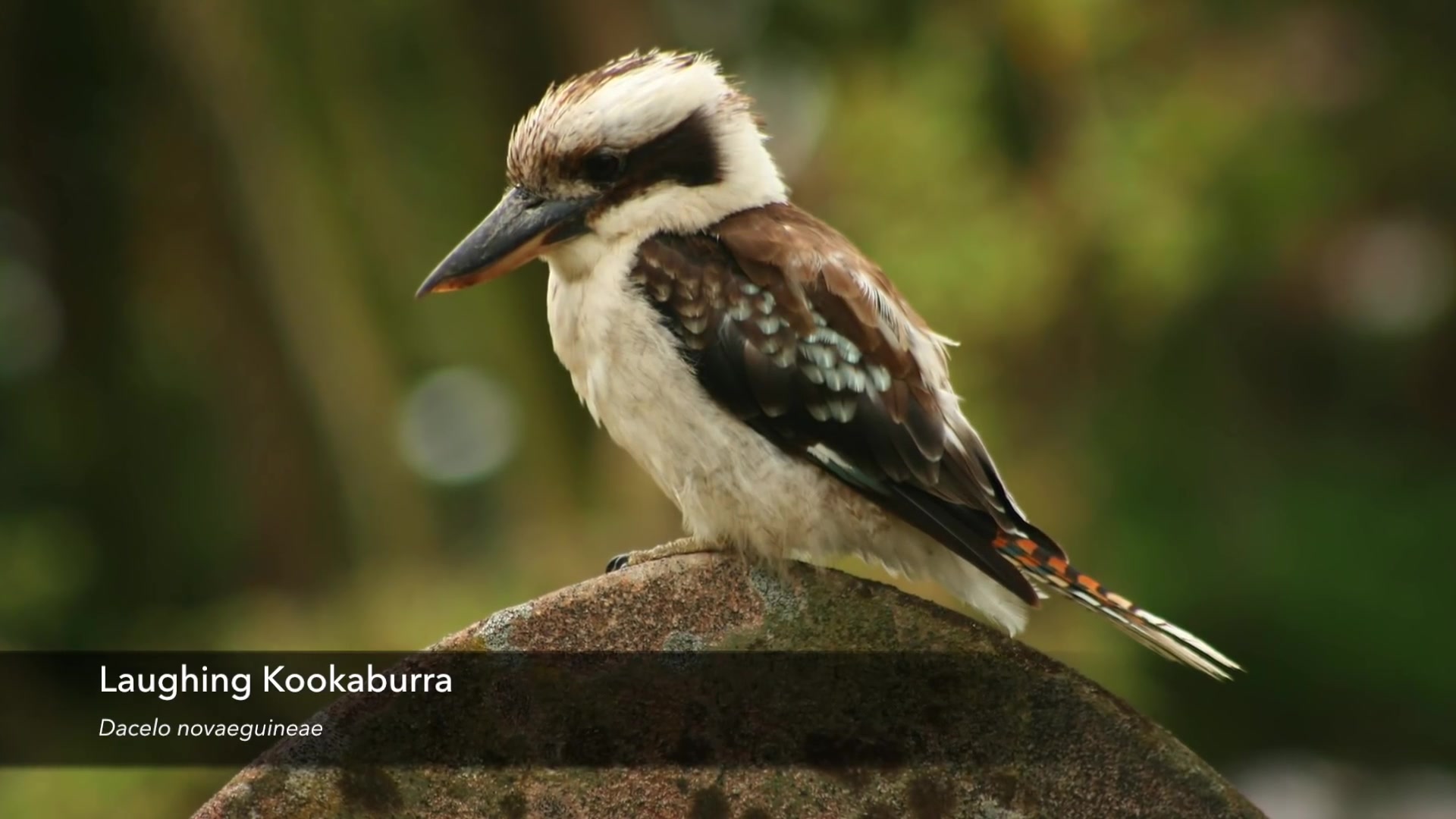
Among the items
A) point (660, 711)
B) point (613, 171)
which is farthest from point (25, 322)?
point (660, 711)

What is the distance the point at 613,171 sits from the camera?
9.89 feet

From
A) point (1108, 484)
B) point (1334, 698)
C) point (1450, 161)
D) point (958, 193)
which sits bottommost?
point (1334, 698)

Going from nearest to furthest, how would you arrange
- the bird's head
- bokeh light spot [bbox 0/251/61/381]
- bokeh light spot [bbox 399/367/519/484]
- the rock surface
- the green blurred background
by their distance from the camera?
the rock surface, the bird's head, the green blurred background, bokeh light spot [bbox 399/367/519/484], bokeh light spot [bbox 0/251/61/381]

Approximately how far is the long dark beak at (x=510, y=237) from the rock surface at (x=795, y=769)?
0.80 metres

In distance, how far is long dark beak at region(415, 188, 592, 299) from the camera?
2.82 metres

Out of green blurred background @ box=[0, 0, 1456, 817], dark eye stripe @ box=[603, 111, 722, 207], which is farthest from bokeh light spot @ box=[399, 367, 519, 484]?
dark eye stripe @ box=[603, 111, 722, 207]

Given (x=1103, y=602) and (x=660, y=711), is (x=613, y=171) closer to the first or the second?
(x=1103, y=602)

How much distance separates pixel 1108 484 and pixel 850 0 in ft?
7.78

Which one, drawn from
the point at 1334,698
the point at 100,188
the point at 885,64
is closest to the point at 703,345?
the point at 885,64

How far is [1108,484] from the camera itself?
7277 millimetres

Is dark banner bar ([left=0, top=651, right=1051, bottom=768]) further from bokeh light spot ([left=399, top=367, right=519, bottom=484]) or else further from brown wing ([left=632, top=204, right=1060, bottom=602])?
bokeh light spot ([left=399, top=367, right=519, bottom=484])

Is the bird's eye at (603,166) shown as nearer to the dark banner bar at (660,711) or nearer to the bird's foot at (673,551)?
the bird's foot at (673,551)

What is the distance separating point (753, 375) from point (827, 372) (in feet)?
0.39

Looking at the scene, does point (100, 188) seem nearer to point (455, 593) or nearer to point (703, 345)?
point (455, 593)
